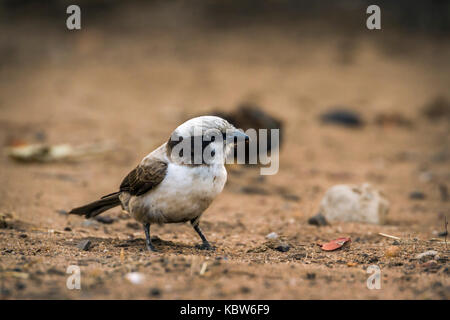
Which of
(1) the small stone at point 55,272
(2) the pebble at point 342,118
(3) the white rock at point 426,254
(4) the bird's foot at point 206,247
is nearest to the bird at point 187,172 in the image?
(4) the bird's foot at point 206,247

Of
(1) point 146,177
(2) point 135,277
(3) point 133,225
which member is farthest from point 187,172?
(3) point 133,225

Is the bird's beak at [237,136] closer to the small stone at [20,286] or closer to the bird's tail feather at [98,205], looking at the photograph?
the bird's tail feather at [98,205]

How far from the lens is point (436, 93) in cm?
1288

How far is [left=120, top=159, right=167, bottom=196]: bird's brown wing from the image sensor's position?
174 inches

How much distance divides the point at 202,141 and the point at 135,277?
1280 mm

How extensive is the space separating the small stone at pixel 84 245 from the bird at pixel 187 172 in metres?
0.48

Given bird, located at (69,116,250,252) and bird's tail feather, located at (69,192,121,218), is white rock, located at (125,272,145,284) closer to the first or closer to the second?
bird, located at (69,116,250,252)

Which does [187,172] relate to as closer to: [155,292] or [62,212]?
[155,292]

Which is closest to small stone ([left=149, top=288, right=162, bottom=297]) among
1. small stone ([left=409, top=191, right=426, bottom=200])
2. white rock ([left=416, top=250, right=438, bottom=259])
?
white rock ([left=416, top=250, right=438, bottom=259])

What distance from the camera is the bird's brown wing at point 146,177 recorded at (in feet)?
14.5

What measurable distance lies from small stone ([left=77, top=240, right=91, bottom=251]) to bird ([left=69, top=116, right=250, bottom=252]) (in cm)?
48

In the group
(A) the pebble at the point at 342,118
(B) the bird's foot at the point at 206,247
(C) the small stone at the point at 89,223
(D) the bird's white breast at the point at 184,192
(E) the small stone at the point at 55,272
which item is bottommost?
(C) the small stone at the point at 89,223

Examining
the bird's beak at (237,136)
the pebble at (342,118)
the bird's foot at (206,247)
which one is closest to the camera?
the bird's beak at (237,136)
